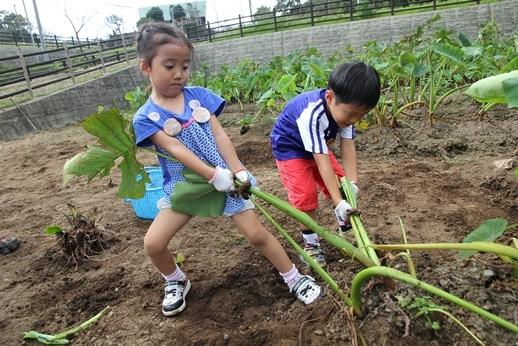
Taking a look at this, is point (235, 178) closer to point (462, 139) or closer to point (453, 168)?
point (453, 168)

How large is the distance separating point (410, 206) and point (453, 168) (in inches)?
31.9

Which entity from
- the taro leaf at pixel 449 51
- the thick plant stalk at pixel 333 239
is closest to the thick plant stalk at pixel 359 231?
the thick plant stalk at pixel 333 239

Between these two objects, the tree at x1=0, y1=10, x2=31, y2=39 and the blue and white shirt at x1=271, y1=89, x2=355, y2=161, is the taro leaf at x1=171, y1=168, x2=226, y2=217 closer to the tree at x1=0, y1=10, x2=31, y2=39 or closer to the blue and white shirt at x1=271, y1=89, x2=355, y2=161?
the blue and white shirt at x1=271, y1=89, x2=355, y2=161

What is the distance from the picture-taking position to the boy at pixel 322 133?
63.9 inches

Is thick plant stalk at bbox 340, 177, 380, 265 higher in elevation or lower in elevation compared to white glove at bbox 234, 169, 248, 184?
lower

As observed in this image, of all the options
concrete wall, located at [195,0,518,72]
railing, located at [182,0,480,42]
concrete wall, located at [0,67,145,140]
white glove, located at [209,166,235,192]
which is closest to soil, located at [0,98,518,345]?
white glove, located at [209,166,235,192]

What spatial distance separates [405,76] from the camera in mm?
3932

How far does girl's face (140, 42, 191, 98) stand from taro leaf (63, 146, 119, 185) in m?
0.33

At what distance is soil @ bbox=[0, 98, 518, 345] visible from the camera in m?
1.43

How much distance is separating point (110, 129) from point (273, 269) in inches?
39.5

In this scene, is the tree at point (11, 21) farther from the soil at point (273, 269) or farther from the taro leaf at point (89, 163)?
the taro leaf at point (89, 163)

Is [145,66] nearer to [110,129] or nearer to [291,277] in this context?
[110,129]

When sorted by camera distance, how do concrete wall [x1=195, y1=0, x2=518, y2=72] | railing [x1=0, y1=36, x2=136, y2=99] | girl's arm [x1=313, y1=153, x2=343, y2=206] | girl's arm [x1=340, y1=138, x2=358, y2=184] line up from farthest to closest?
1. concrete wall [x1=195, y1=0, x2=518, y2=72]
2. railing [x1=0, y1=36, x2=136, y2=99]
3. girl's arm [x1=340, y1=138, x2=358, y2=184]
4. girl's arm [x1=313, y1=153, x2=343, y2=206]

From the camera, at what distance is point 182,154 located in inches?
62.7
